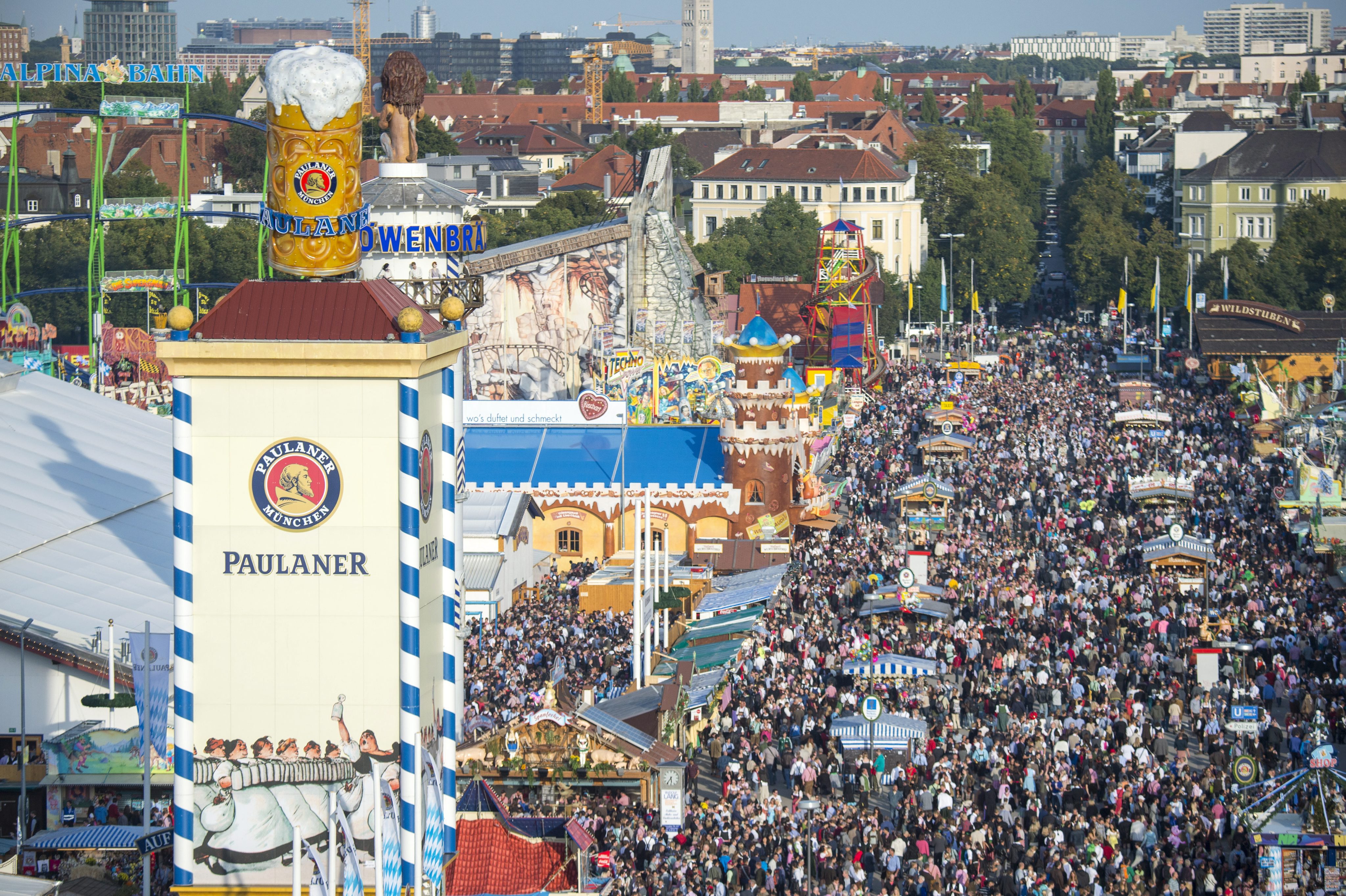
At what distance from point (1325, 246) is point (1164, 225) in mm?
26108

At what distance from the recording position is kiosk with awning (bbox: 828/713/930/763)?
29.4 metres

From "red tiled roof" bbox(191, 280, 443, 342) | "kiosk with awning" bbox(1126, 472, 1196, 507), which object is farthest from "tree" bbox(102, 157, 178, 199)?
"red tiled roof" bbox(191, 280, 443, 342)

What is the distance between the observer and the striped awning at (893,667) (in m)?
32.5

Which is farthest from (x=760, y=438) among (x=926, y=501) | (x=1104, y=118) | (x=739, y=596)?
(x=1104, y=118)

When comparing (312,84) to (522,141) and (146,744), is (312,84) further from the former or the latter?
(522,141)

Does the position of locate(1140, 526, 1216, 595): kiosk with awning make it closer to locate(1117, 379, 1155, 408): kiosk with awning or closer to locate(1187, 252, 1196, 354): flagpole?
locate(1117, 379, 1155, 408): kiosk with awning

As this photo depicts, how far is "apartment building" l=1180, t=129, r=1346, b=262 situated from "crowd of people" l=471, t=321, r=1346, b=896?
52.1m

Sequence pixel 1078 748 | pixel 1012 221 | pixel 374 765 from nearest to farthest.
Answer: pixel 374 765
pixel 1078 748
pixel 1012 221

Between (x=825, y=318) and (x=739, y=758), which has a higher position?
(x=825, y=318)

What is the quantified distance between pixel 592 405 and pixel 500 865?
30.6 m

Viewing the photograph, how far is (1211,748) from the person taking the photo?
29344 millimetres

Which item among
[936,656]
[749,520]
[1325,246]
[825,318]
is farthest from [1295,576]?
[1325,246]

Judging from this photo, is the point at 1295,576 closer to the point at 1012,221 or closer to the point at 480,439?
the point at 480,439

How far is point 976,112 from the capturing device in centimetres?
16262
